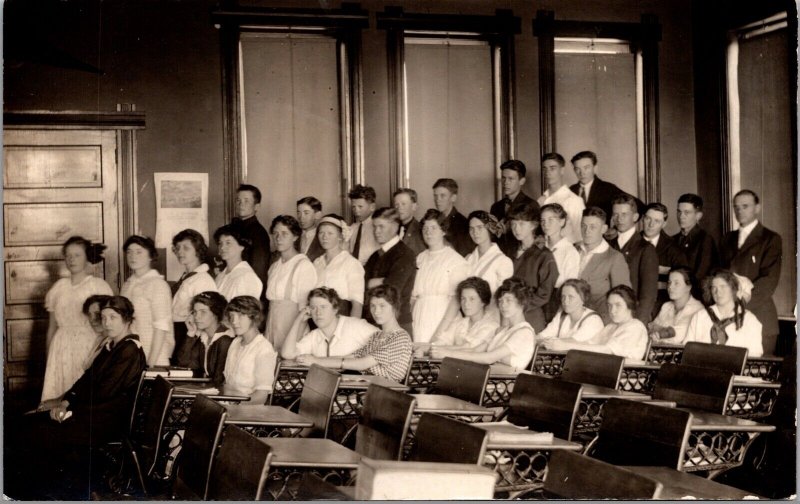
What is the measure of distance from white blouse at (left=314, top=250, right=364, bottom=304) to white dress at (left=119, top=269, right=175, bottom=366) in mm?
955

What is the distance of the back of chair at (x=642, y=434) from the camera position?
2721 millimetres

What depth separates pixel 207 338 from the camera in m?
5.05

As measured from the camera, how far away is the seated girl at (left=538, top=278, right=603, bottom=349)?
5.41m

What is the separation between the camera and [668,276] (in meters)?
5.95

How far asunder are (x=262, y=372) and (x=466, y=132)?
350cm

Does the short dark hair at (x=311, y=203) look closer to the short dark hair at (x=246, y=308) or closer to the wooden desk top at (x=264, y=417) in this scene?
the short dark hair at (x=246, y=308)

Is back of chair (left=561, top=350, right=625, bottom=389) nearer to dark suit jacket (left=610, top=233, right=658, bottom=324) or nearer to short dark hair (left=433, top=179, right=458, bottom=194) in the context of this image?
dark suit jacket (left=610, top=233, right=658, bottom=324)

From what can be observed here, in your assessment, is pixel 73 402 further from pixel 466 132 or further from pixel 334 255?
pixel 466 132

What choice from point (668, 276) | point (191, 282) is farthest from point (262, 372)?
point (668, 276)

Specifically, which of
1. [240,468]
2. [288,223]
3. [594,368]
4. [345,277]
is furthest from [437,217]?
[240,468]

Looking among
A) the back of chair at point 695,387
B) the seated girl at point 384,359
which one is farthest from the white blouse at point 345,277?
the back of chair at point 695,387

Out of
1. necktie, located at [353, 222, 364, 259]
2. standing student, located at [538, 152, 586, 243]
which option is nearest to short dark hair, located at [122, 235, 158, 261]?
necktie, located at [353, 222, 364, 259]

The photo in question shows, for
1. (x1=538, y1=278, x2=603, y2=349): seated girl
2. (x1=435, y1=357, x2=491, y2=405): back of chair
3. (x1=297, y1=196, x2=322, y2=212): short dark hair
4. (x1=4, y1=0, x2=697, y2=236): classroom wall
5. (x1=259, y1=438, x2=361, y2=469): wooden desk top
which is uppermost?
(x1=4, y1=0, x2=697, y2=236): classroom wall

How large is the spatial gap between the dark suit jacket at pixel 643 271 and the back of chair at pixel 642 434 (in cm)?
287
